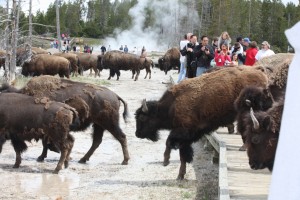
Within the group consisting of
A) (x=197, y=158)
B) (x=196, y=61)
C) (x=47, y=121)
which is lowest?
(x=197, y=158)

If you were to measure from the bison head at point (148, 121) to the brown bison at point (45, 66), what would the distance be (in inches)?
640

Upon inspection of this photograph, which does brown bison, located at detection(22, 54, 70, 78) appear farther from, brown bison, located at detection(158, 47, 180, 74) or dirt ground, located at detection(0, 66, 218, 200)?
dirt ground, located at detection(0, 66, 218, 200)

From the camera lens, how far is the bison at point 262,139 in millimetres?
5762

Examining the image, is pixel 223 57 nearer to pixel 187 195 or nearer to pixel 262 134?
pixel 187 195

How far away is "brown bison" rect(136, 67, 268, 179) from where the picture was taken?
Answer: 846 centimetres

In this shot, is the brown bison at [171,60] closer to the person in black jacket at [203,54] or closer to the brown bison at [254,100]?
the person in black jacket at [203,54]

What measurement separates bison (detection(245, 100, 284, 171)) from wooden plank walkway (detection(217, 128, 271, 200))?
365 mm

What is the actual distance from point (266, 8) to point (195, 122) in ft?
216

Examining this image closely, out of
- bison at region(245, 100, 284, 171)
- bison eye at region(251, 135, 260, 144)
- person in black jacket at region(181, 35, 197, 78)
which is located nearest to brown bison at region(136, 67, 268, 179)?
bison at region(245, 100, 284, 171)

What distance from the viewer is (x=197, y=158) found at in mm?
11070

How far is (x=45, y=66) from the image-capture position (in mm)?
25172

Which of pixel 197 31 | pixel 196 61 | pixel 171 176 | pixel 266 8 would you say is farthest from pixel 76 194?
pixel 197 31

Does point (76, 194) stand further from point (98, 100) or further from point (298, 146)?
point (298, 146)

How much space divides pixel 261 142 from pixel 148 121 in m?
3.70
